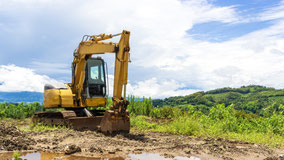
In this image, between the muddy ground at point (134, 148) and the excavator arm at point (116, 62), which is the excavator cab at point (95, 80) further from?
the muddy ground at point (134, 148)

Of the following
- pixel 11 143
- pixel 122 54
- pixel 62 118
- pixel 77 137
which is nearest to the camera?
pixel 11 143

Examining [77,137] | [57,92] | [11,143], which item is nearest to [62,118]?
[57,92]

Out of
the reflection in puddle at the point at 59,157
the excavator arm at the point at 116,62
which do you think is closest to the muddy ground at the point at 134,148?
the reflection in puddle at the point at 59,157

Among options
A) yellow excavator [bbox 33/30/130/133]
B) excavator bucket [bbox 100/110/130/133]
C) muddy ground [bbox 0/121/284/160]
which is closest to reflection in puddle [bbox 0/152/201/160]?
muddy ground [bbox 0/121/284/160]

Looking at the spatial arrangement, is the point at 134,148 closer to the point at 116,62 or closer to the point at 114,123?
the point at 114,123

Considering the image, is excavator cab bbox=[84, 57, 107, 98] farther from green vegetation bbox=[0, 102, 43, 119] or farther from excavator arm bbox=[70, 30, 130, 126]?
green vegetation bbox=[0, 102, 43, 119]

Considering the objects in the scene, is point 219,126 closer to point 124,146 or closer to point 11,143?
point 124,146

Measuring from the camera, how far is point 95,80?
39.6ft

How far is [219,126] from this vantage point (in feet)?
36.1

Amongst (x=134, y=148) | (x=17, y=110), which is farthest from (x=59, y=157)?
(x=17, y=110)

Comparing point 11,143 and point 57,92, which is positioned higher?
point 57,92

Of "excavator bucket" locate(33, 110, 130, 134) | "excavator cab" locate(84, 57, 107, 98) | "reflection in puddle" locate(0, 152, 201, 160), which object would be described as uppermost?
"excavator cab" locate(84, 57, 107, 98)

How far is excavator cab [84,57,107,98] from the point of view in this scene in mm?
11953

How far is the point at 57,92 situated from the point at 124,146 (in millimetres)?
5486
